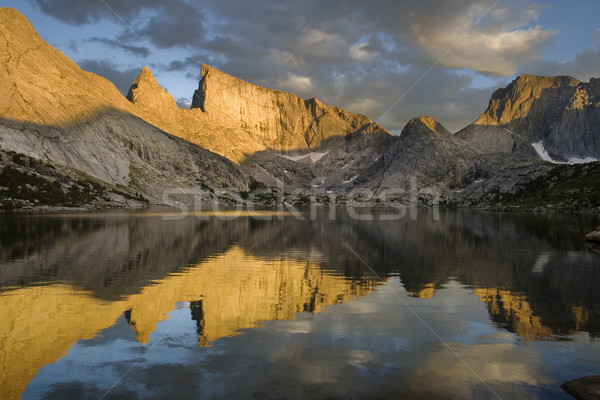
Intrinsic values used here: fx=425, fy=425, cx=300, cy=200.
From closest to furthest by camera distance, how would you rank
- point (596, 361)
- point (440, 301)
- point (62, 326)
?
point (596, 361), point (62, 326), point (440, 301)

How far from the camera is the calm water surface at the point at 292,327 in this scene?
43.9 feet

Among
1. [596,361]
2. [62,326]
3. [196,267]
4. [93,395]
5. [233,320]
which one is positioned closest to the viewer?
[93,395]

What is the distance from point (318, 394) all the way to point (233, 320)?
8681 mm

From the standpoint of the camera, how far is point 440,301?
24.8 meters

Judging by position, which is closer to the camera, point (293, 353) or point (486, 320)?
point (293, 353)

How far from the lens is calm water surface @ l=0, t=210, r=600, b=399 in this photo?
13367mm

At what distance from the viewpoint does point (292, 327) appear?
19328 mm

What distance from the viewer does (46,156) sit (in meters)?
187

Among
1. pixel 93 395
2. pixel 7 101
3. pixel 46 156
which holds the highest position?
pixel 7 101

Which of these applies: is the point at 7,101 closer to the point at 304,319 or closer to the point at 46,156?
the point at 46,156

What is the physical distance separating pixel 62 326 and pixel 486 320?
64.8ft

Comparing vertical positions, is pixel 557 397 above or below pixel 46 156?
below

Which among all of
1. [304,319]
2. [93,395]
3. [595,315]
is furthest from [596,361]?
[93,395]

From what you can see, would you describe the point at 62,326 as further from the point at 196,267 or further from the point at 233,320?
the point at 196,267
